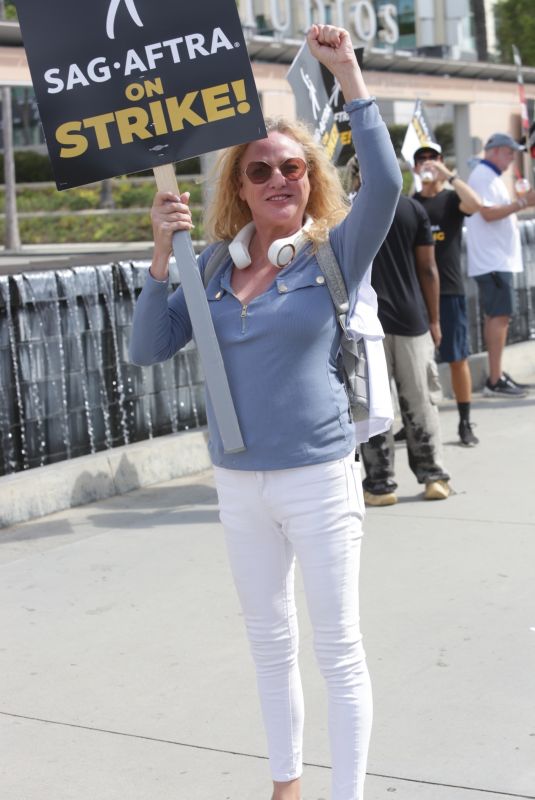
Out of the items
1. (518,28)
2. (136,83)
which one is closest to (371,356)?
(136,83)

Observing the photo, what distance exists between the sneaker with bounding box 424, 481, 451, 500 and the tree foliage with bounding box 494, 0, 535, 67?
48225 mm

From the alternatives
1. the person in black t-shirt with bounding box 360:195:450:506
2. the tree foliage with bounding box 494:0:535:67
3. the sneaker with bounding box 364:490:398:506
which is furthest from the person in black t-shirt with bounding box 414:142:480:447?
the tree foliage with bounding box 494:0:535:67

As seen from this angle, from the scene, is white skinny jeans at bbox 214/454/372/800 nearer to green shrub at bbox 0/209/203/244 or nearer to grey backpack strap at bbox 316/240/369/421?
grey backpack strap at bbox 316/240/369/421

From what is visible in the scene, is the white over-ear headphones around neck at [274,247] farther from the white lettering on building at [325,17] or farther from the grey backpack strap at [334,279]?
the white lettering on building at [325,17]

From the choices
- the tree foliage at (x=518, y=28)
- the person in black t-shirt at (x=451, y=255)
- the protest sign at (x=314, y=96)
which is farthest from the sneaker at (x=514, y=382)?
A: the tree foliage at (x=518, y=28)

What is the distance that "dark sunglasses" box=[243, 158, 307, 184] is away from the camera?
3498 millimetres

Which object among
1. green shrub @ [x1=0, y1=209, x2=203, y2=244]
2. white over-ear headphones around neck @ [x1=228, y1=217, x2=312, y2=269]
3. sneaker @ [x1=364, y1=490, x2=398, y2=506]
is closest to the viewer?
white over-ear headphones around neck @ [x1=228, y1=217, x2=312, y2=269]

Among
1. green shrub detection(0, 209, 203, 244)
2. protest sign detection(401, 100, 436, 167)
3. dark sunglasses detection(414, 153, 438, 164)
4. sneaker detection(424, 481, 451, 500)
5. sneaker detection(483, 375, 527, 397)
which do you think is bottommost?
sneaker detection(424, 481, 451, 500)

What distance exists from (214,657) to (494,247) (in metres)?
6.45

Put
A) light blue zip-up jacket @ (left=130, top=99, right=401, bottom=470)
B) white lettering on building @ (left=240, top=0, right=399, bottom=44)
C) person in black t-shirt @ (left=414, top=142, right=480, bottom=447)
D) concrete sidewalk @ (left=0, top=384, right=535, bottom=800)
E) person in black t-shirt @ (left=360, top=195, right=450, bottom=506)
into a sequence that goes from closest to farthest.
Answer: light blue zip-up jacket @ (left=130, top=99, right=401, bottom=470), concrete sidewalk @ (left=0, top=384, right=535, bottom=800), person in black t-shirt @ (left=360, top=195, right=450, bottom=506), person in black t-shirt @ (left=414, top=142, right=480, bottom=447), white lettering on building @ (left=240, top=0, right=399, bottom=44)

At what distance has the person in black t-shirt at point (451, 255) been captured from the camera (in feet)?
29.3

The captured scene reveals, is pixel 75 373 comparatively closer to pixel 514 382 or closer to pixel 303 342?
pixel 514 382

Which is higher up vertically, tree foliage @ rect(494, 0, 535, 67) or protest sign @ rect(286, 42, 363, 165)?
tree foliage @ rect(494, 0, 535, 67)

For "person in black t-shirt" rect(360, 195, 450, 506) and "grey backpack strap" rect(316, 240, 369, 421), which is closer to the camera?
"grey backpack strap" rect(316, 240, 369, 421)
